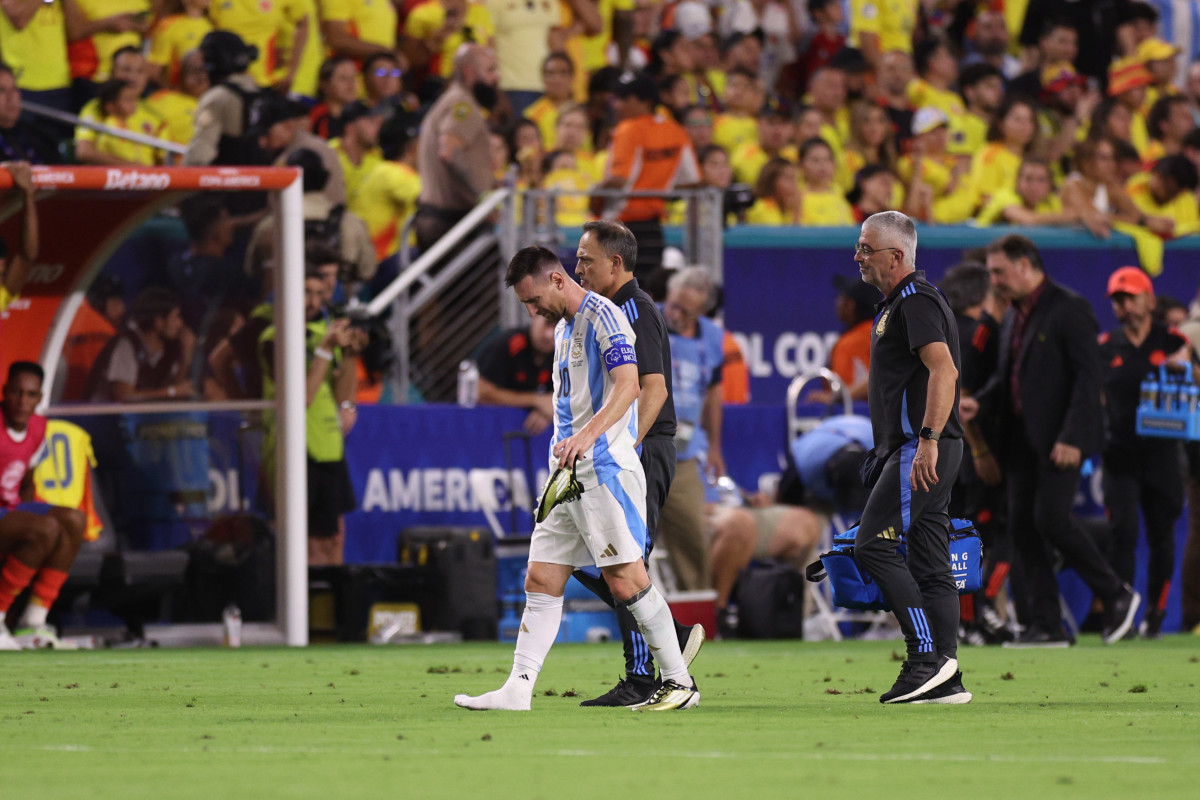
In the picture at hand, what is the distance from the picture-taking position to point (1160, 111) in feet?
66.3

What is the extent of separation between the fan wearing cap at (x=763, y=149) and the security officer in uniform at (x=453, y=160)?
3.24 meters

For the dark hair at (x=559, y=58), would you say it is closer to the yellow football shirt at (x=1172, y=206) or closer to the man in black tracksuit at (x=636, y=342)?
the yellow football shirt at (x=1172, y=206)

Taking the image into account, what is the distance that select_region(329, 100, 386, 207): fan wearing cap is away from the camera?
17141mm

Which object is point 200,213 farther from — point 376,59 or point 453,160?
point 376,59

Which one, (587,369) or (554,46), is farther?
(554,46)

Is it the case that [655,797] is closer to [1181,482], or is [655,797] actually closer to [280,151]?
[1181,482]

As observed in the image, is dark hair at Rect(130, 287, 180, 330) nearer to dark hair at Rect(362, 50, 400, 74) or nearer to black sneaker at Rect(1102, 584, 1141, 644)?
dark hair at Rect(362, 50, 400, 74)

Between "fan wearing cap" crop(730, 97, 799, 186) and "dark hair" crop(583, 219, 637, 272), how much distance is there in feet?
33.6

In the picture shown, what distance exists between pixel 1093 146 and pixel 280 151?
295 inches

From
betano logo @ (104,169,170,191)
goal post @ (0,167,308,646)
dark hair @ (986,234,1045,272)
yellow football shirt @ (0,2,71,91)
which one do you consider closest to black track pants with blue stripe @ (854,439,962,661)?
dark hair @ (986,234,1045,272)

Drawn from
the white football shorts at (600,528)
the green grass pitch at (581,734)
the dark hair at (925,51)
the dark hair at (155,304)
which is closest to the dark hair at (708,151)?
the dark hair at (925,51)

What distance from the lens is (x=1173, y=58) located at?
2250 cm

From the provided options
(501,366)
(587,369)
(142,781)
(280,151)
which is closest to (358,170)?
(280,151)

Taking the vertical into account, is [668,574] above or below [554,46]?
below
